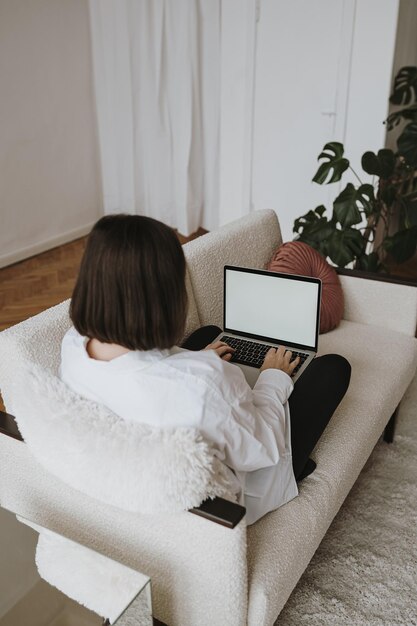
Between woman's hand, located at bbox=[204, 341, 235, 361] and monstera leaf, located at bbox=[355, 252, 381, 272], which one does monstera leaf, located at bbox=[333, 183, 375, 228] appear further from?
woman's hand, located at bbox=[204, 341, 235, 361]

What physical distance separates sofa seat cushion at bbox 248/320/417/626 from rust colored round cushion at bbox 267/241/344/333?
0.06 meters

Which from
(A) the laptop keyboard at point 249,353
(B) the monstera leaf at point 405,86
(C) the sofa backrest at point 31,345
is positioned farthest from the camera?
(B) the monstera leaf at point 405,86

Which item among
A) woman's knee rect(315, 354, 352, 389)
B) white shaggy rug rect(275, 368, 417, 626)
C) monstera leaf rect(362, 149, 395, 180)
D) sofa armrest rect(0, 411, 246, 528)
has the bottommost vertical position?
white shaggy rug rect(275, 368, 417, 626)

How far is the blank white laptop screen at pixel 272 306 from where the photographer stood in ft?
5.98

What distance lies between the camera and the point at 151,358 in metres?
1.16

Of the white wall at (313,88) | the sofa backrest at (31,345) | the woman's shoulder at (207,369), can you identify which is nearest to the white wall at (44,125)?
the white wall at (313,88)

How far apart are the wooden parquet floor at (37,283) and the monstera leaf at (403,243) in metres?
1.83

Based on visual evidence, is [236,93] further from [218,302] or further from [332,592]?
[332,592]

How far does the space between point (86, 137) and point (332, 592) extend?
12.5ft

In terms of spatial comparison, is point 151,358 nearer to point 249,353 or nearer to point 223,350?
point 223,350

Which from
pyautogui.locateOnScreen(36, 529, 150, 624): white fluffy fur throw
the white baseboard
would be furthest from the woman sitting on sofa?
the white baseboard

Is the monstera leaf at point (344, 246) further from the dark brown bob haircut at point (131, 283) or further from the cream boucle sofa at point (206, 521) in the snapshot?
the dark brown bob haircut at point (131, 283)

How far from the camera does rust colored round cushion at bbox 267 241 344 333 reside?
224cm

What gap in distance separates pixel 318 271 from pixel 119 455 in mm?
1381
